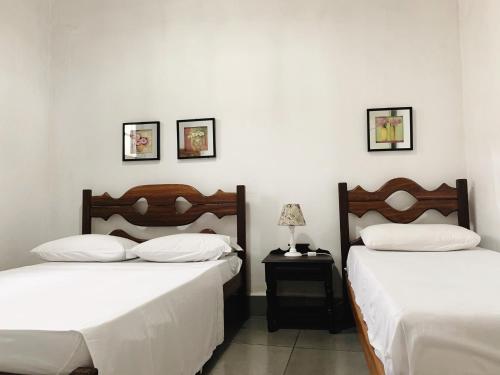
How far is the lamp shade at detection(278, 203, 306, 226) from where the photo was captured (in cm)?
294

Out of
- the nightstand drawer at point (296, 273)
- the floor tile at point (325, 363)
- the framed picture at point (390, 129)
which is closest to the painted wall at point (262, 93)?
the framed picture at point (390, 129)

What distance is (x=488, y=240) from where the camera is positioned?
9.11 feet

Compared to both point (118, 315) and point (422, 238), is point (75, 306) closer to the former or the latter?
point (118, 315)

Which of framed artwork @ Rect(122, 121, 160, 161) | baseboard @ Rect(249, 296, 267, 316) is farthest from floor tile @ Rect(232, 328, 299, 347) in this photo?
framed artwork @ Rect(122, 121, 160, 161)

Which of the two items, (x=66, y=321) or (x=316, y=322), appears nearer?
(x=66, y=321)

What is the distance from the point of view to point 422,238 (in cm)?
260

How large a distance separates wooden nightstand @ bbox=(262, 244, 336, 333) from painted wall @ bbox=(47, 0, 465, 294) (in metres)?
0.31

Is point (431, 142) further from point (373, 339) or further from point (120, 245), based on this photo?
point (120, 245)

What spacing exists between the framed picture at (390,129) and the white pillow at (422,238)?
0.75 metres

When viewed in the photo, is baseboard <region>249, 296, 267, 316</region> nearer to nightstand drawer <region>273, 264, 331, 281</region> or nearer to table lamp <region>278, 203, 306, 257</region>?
nightstand drawer <region>273, 264, 331, 281</region>

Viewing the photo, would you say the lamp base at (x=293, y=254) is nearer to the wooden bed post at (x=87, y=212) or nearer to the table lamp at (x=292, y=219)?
the table lamp at (x=292, y=219)

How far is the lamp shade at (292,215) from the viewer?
294 centimetres

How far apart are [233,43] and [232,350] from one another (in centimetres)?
248

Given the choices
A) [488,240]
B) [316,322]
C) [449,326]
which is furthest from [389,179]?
[449,326]
